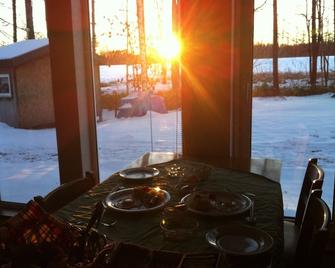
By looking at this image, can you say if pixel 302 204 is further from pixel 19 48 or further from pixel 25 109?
pixel 19 48

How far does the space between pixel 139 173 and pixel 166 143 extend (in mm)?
803

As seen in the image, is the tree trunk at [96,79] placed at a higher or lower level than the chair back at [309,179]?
higher

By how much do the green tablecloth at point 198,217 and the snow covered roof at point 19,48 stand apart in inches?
53.3

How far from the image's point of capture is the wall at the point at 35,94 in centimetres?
253

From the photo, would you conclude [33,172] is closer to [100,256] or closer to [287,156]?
[287,156]

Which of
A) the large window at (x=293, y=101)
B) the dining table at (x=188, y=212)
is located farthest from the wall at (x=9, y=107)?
the large window at (x=293, y=101)

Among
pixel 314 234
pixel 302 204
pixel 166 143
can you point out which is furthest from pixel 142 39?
pixel 314 234

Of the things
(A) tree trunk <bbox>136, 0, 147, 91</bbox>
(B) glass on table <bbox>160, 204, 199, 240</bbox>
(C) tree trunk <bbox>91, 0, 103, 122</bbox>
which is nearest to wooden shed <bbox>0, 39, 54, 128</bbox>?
(C) tree trunk <bbox>91, 0, 103, 122</bbox>

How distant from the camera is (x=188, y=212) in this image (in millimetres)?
1227

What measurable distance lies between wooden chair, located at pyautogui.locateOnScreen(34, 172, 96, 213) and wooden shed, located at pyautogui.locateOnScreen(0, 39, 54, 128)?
3.83 ft

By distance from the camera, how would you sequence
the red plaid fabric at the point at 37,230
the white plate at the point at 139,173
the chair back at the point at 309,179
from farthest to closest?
the white plate at the point at 139,173 < the chair back at the point at 309,179 < the red plaid fabric at the point at 37,230

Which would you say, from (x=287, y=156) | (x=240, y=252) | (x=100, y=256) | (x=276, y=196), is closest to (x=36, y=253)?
(x=100, y=256)

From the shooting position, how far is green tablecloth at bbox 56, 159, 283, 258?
1.06m

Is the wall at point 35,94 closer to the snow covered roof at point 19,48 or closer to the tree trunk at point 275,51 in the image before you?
the snow covered roof at point 19,48
